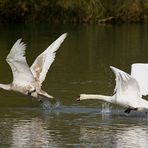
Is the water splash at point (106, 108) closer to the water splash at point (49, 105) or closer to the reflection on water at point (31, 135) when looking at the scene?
the water splash at point (49, 105)

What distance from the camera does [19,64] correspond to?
16.3m

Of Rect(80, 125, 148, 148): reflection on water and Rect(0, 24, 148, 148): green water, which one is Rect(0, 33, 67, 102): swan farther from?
Rect(80, 125, 148, 148): reflection on water

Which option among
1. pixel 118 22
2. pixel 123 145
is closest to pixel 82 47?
pixel 123 145

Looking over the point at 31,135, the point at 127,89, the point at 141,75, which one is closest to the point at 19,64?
the point at 127,89

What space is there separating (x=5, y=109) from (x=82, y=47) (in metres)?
20.5

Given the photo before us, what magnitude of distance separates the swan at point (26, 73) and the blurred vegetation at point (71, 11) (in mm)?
44653

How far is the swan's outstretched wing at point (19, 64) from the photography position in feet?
52.5

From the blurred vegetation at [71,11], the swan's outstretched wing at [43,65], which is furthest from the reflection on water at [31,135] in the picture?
the blurred vegetation at [71,11]

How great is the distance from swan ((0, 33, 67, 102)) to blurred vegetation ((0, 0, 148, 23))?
44.7 metres

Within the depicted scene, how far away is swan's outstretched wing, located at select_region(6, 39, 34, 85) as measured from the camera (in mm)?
16016

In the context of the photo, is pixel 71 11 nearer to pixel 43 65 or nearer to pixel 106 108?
pixel 43 65

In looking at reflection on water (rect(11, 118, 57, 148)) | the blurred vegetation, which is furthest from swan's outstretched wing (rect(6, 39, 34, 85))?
the blurred vegetation

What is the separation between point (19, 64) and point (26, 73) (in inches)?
17.9

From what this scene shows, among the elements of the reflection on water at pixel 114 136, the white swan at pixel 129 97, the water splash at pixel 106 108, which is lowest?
the reflection on water at pixel 114 136
